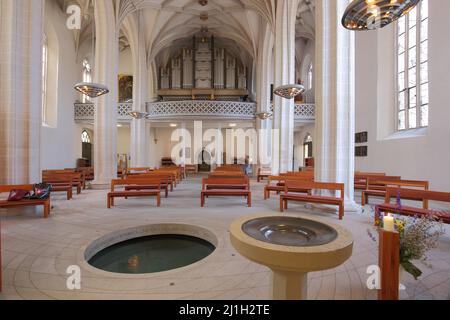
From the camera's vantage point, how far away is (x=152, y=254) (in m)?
3.76

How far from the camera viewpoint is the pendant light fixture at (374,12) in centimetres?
279

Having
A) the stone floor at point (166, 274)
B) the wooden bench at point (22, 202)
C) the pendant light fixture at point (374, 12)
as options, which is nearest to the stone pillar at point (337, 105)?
the stone floor at point (166, 274)

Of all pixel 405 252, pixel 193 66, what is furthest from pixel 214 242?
pixel 193 66

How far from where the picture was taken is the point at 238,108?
15.2 m

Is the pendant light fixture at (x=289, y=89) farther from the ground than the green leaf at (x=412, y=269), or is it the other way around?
the pendant light fixture at (x=289, y=89)

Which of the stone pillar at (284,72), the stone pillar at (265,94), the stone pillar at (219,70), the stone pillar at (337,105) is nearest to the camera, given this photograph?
the stone pillar at (337,105)

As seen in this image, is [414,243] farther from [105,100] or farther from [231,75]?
[231,75]

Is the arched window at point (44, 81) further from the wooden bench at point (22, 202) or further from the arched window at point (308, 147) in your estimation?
the arched window at point (308, 147)

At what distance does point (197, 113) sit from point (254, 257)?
13.7m

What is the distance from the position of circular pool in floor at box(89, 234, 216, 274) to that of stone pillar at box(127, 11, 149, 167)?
36.3ft

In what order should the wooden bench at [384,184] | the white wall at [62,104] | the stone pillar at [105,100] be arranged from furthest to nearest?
1. the white wall at [62,104]
2. the stone pillar at [105,100]
3. the wooden bench at [384,184]

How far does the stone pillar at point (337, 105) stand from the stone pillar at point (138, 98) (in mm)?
11772

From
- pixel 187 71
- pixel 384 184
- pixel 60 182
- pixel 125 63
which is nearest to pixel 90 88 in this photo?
pixel 60 182
